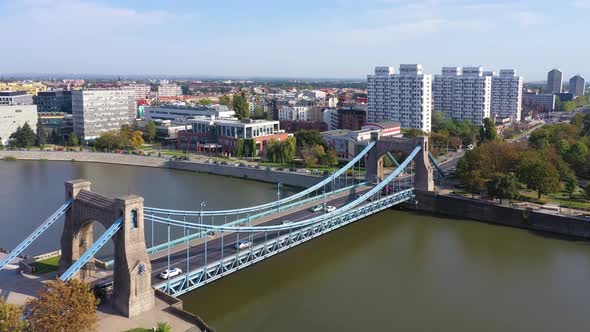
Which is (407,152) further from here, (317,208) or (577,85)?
(577,85)

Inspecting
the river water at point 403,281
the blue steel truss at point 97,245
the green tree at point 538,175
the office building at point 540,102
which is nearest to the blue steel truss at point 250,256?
the river water at point 403,281

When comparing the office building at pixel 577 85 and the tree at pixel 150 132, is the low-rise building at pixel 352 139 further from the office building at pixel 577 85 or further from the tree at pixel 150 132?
the office building at pixel 577 85

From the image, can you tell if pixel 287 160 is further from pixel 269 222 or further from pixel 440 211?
pixel 269 222

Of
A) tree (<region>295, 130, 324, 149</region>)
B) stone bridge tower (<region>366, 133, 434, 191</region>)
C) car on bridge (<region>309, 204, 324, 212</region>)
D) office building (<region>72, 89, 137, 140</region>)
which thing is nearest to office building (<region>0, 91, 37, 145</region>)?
office building (<region>72, 89, 137, 140</region>)

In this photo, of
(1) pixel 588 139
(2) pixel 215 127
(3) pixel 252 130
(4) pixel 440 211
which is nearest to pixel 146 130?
(2) pixel 215 127

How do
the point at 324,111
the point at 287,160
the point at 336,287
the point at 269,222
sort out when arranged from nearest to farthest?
the point at 336,287 < the point at 269,222 < the point at 287,160 < the point at 324,111

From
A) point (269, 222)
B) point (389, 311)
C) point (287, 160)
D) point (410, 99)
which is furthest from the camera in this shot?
point (410, 99)

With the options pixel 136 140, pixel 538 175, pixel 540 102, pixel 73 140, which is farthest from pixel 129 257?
pixel 540 102
